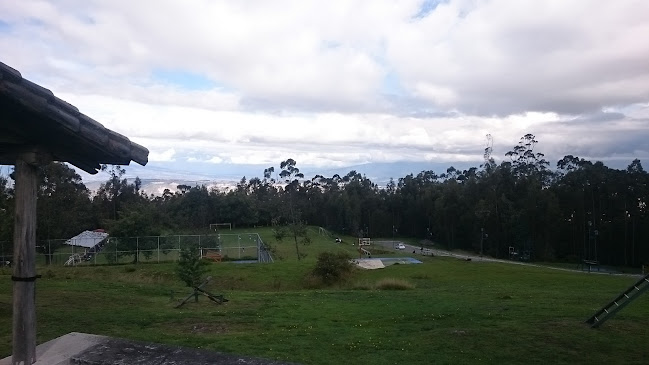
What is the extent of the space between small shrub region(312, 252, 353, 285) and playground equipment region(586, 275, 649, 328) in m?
15.5

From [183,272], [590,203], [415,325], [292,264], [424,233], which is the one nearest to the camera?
[415,325]

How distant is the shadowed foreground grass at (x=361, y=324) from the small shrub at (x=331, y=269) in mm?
6420

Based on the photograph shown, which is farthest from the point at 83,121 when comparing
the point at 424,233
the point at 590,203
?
the point at 424,233

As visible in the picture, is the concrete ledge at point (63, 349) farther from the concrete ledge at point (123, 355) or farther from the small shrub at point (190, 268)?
the small shrub at point (190, 268)

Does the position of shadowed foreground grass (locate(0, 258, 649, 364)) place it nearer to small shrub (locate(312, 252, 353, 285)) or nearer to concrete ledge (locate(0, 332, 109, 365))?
concrete ledge (locate(0, 332, 109, 365))

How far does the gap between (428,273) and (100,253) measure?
2187 centimetres

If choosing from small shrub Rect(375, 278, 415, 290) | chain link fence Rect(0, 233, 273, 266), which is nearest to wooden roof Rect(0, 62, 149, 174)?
small shrub Rect(375, 278, 415, 290)

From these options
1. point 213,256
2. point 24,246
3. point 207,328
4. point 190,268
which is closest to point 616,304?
point 207,328

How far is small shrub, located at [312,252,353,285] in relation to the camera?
2809 cm

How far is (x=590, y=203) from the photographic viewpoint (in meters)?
64.0

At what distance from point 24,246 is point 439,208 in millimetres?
78884

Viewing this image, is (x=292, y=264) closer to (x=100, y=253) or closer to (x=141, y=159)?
(x=100, y=253)

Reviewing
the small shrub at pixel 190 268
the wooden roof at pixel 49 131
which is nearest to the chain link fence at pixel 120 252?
the small shrub at pixel 190 268

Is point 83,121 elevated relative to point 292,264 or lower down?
elevated
